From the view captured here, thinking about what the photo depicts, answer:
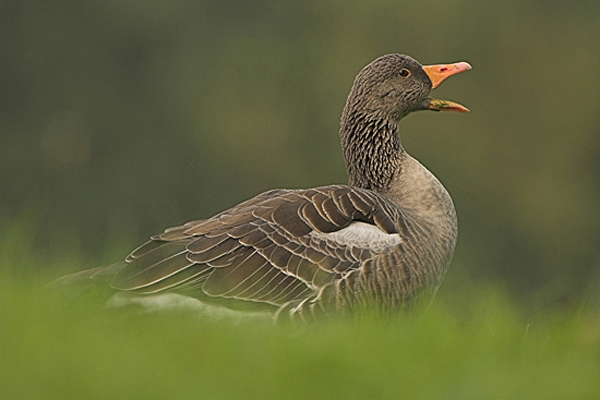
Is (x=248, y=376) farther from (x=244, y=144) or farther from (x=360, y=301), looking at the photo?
(x=244, y=144)

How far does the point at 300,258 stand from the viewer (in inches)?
284

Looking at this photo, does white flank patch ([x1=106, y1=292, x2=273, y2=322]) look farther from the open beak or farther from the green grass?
the open beak

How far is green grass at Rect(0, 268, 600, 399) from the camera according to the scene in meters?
4.38

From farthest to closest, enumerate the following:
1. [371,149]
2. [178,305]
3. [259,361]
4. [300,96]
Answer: [300,96] → [371,149] → [178,305] → [259,361]

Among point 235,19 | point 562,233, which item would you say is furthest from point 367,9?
point 562,233

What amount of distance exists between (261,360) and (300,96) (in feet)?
95.6

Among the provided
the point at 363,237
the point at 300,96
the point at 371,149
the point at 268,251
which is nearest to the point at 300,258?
the point at 268,251

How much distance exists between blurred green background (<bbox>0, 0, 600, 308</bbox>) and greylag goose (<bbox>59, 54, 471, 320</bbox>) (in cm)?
1796

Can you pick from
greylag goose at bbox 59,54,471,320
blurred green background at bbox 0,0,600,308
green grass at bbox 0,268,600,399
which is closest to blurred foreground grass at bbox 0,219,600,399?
green grass at bbox 0,268,600,399

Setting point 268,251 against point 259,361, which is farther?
point 268,251

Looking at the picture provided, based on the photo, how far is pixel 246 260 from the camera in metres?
7.15

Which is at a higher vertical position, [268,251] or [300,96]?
[268,251]

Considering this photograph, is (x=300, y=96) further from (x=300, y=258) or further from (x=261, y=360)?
(x=261, y=360)

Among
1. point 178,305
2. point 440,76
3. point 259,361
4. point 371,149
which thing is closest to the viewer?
point 259,361
